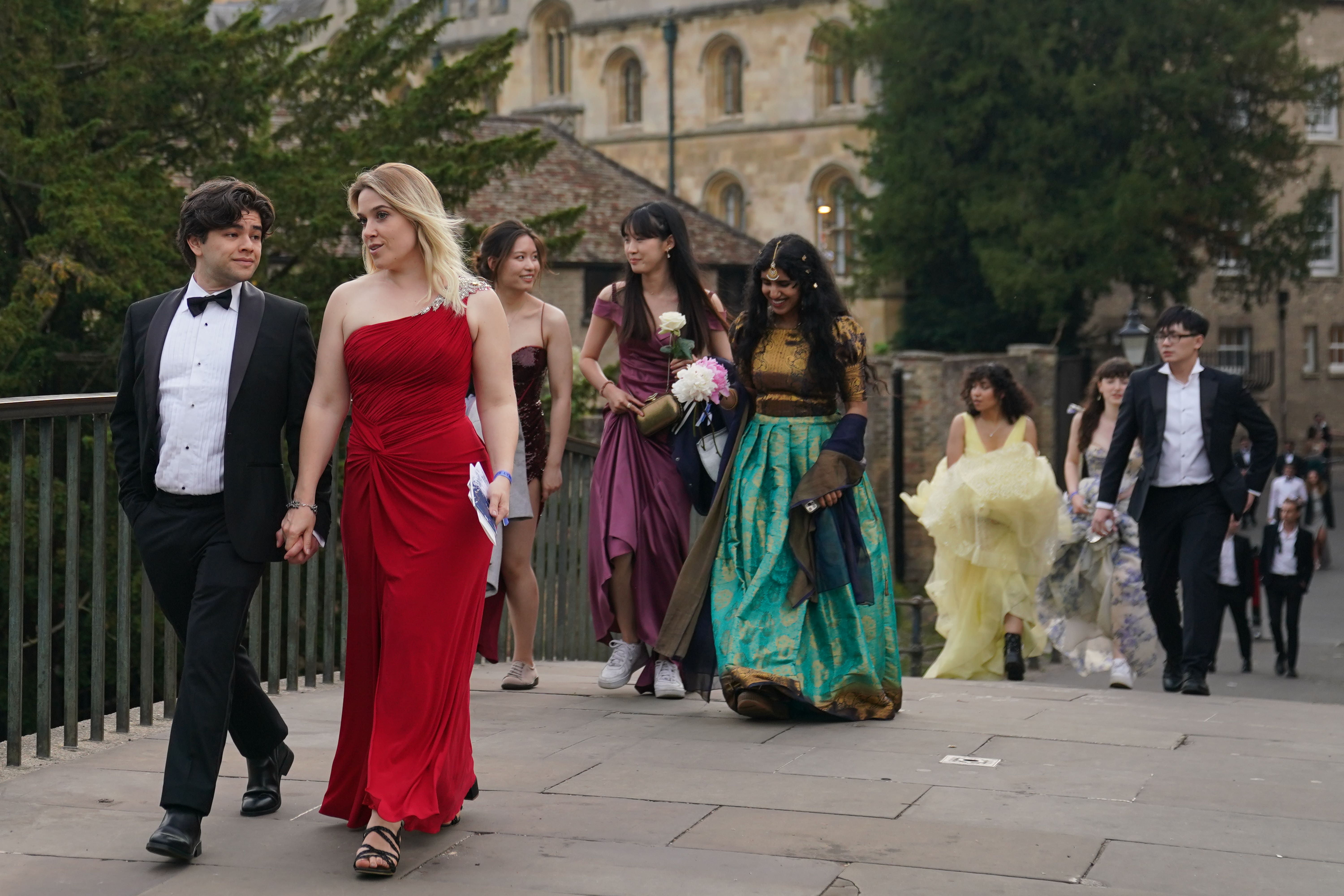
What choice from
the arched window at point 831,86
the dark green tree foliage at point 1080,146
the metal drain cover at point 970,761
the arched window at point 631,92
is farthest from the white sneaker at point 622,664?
the arched window at point 631,92

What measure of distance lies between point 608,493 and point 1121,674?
4.11m

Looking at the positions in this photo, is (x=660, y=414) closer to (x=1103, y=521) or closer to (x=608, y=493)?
(x=608, y=493)

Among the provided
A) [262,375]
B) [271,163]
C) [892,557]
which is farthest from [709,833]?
[892,557]

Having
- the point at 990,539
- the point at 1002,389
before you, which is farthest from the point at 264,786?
the point at 1002,389

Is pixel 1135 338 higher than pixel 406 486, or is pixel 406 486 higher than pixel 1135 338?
pixel 1135 338

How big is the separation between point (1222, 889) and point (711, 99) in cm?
5420

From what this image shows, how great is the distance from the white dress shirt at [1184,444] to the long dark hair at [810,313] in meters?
2.55

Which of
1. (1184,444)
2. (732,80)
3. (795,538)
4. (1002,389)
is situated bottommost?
(795,538)

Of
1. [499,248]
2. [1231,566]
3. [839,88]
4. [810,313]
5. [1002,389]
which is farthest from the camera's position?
[839,88]

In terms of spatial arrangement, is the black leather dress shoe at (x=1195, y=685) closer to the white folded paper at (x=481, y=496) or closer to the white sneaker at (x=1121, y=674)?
the white sneaker at (x=1121, y=674)

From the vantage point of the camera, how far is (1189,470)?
8891 mm

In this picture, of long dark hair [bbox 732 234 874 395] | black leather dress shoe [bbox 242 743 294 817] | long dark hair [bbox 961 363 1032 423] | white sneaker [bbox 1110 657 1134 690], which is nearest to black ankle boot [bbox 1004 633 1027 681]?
white sneaker [bbox 1110 657 1134 690]

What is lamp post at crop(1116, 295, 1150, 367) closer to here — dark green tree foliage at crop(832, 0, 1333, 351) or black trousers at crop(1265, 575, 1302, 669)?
black trousers at crop(1265, 575, 1302, 669)

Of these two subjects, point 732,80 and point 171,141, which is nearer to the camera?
point 171,141
